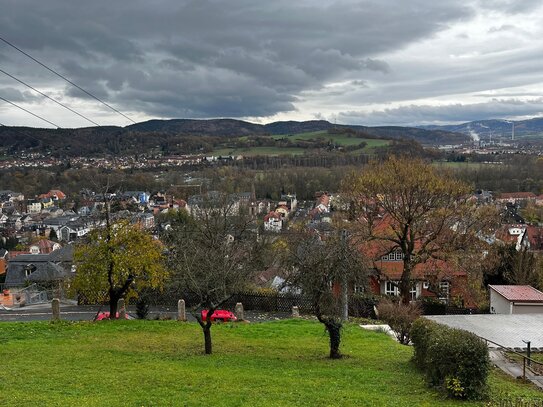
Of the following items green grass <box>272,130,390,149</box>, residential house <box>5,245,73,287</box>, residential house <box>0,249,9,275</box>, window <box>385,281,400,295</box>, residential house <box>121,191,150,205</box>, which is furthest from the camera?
green grass <box>272,130,390,149</box>

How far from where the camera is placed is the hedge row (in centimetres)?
927

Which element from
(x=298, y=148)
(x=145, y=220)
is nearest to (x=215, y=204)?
(x=145, y=220)

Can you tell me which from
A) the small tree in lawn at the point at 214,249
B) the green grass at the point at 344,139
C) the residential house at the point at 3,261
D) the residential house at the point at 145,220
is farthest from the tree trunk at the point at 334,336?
the green grass at the point at 344,139

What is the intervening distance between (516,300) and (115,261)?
18109 millimetres

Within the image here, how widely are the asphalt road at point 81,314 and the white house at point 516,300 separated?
10501mm

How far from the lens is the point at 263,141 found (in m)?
181

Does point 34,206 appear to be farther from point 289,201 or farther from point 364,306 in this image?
point 364,306

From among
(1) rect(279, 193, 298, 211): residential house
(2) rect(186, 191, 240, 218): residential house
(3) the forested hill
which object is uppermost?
(3) the forested hill

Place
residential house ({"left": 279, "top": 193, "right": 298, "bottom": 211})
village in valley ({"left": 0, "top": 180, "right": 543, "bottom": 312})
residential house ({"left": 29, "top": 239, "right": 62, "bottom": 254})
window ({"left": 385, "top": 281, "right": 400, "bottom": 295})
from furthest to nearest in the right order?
residential house ({"left": 279, "top": 193, "right": 298, "bottom": 211}) → residential house ({"left": 29, "top": 239, "right": 62, "bottom": 254}) → window ({"left": 385, "top": 281, "right": 400, "bottom": 295}) → village in valley ({"left": 0, "top": 180, "right": 543, "bottom": 312})

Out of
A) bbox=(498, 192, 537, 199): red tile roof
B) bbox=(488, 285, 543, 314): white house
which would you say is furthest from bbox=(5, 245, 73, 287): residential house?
bbox=(498, 192, 537, 199): red tile roof

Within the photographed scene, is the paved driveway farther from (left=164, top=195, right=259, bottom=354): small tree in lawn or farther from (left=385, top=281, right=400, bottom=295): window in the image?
(left=385, top=281, right=400, bottom=295): window

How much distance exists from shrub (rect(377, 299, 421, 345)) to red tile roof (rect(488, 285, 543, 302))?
5.16m

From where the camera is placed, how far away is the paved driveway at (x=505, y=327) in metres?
16.5

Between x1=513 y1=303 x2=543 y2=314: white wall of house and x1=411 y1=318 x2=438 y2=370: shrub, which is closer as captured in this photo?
x1=411 y1=318 x2=438 y2=370: shrub
